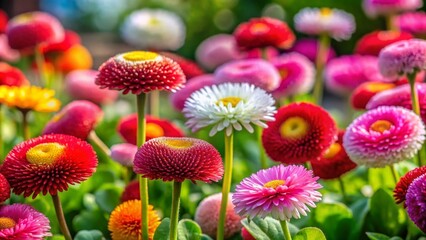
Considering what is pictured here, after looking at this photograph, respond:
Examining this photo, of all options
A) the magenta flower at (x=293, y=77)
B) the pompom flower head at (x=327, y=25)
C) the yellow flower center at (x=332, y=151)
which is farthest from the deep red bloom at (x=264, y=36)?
the yellow flower center at (x=332, y=151)

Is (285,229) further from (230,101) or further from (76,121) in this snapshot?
(76,121)

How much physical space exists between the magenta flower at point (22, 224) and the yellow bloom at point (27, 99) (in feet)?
1.51

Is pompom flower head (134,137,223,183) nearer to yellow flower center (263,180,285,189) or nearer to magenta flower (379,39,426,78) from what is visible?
yellow flower center (263,180,285,189)

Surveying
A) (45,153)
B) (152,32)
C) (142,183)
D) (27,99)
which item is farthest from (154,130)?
(152,32)

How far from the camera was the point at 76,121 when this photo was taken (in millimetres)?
1825

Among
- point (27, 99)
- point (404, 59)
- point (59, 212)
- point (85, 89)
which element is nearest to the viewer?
point (59, 212)

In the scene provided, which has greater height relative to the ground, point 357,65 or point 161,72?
point 161,72

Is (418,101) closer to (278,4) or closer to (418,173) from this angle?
(418,173)

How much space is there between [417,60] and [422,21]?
2.84 ft

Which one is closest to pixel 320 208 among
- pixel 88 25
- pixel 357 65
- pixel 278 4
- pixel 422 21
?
pixel 357 65

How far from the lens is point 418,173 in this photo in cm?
137

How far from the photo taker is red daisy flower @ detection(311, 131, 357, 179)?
5.69ft

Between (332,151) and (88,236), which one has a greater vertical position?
(332,151)

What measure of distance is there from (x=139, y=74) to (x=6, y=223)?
0.33m
